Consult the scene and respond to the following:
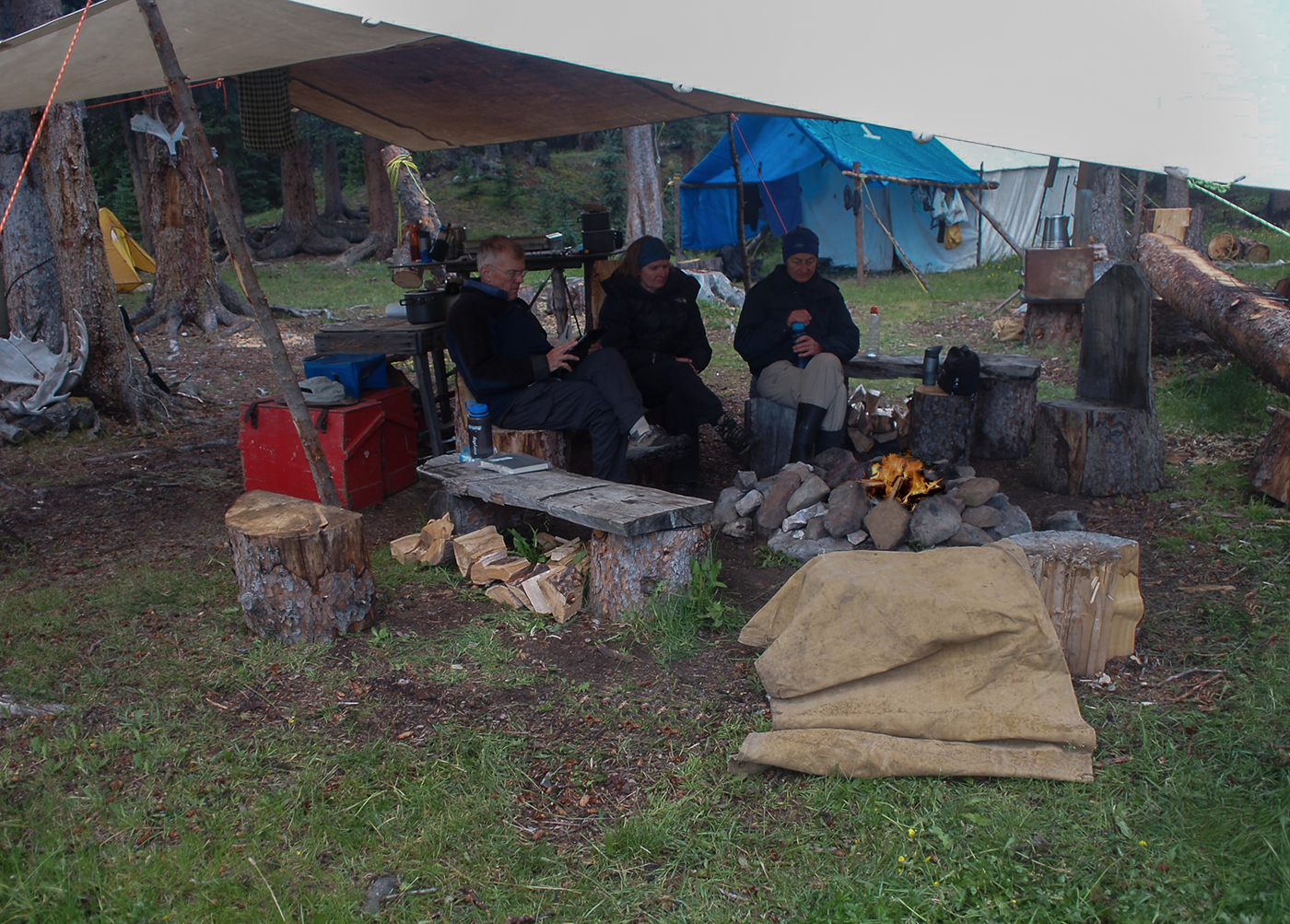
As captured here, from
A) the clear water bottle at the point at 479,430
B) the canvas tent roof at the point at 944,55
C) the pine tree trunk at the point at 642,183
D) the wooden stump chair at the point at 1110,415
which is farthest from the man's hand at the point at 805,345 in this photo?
the pine tree trunk at the point at 642,183

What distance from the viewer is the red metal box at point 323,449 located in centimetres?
433

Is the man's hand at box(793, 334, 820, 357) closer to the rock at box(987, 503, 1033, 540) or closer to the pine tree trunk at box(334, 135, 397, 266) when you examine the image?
the rock at box(987, 503, 1033, 540)

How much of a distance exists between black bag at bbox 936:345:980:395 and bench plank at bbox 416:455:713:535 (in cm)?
208

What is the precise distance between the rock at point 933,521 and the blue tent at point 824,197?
999 centimetres

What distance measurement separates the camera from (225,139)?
16625 millimetres

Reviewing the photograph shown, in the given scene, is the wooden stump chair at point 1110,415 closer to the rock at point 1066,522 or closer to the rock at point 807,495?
the rock at point 1066,522

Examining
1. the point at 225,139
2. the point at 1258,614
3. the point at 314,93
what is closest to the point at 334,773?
the point at 1258,614

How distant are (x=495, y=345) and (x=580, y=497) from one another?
1.23m

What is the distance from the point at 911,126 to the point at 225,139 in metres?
16.9

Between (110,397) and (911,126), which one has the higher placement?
(911,126)

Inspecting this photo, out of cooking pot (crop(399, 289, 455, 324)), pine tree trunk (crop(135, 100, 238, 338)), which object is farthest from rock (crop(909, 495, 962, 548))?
pine tree trunk (crop(135, 100, 238, 338))

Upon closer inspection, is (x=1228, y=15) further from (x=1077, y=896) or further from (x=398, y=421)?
(x=398, y=421)

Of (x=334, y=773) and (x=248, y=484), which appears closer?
(x=334, y=773)

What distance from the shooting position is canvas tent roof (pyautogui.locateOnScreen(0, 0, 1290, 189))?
2697 mm
